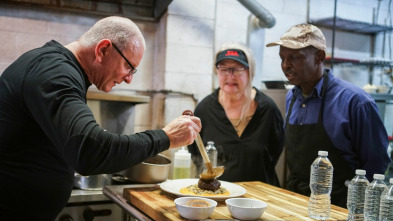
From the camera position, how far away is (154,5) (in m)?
3.92

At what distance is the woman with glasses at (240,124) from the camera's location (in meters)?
2.73

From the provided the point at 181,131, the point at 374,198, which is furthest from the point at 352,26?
the point at 181,131

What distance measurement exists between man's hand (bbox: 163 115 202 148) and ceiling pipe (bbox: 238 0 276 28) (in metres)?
2.52

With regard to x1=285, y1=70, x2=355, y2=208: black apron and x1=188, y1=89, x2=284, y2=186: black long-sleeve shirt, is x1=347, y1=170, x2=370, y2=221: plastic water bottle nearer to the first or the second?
x1=285, y1=70, x2=355, y2=208: black apron

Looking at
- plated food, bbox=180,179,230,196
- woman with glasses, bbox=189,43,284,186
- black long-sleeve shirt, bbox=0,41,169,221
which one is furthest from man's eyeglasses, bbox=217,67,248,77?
black long-sleeve shirt, bbox=0,41,169,221

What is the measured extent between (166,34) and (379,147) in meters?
2.30

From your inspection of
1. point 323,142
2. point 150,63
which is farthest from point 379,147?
point 150,63

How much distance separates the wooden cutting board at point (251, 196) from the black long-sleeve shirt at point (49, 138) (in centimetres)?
33

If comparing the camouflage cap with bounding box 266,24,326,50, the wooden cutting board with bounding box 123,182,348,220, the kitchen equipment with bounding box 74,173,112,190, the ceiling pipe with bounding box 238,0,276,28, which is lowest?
the kitchen equipment with bounding box 74,173,112,190

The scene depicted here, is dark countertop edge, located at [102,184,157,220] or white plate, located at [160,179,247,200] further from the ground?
white plate, located at [160,179,247,200]

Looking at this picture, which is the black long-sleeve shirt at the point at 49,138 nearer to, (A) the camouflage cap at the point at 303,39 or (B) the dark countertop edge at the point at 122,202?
(B) the dark countertop edge at the point at 122,202

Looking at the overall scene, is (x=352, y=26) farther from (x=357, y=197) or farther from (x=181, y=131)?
(x=181, y=131)

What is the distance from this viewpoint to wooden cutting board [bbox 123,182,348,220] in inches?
64.1

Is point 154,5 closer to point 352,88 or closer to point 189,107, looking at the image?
point 189,107
